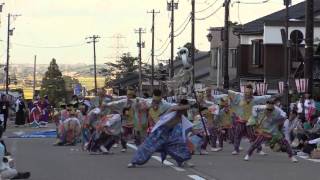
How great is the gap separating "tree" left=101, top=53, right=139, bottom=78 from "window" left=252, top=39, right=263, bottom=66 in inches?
2403

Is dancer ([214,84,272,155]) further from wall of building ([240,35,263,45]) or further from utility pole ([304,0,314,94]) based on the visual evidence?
wall of building ([240,35,263,45])

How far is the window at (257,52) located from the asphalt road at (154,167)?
3091cm

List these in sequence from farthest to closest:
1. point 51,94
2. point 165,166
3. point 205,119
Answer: point 51,94, point 205,119, point 165,166

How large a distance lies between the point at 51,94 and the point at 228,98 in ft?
274

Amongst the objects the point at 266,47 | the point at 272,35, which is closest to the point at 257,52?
the point at 266,47

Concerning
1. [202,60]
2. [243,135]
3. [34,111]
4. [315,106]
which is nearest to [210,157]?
[243,135]

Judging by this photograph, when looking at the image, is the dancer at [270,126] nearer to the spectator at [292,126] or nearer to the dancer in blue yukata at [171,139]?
the dancer in blue yukata at [171,139]

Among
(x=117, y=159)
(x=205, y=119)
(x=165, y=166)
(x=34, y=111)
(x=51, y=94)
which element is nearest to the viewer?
(x=165, y=166)

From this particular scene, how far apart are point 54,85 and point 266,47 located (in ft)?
197

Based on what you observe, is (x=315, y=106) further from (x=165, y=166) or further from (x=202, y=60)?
(x=202, y=60)

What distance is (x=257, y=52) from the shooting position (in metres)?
51.1

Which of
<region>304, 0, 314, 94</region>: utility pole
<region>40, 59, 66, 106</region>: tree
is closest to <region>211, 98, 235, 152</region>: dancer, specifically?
<region>304, 0, 314, 94</region>: utility pole

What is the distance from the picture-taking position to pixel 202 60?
297 feet

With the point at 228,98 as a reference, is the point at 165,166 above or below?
below
